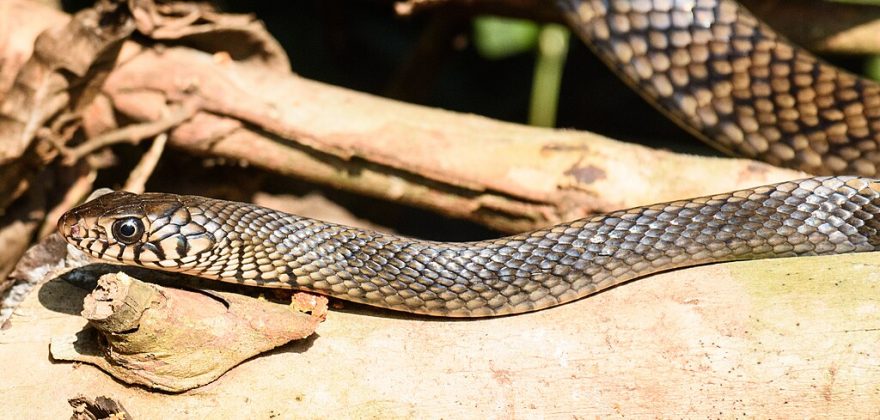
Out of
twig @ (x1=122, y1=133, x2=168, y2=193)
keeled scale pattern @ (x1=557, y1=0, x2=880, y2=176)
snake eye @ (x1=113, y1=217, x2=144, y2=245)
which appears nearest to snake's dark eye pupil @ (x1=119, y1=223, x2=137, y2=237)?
snake eye @ (x1=113, y1=217, x2=144, y2=245)

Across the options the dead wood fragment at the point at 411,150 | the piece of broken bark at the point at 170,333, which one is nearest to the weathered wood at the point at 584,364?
the piece of broken bark at the point at 170,333

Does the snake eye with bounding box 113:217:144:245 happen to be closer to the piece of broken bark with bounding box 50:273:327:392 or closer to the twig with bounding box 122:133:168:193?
the piece of broken bark with bounding box 50:273:327:392

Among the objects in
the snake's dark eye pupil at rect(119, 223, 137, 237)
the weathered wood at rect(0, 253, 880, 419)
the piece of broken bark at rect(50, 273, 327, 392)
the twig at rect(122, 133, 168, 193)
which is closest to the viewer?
the piece of broken bark at rect(50, 273, 327, 392)

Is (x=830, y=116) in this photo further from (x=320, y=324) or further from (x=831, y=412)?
(x=320, y=324)

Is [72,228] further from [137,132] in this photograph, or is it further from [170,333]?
[137,132]

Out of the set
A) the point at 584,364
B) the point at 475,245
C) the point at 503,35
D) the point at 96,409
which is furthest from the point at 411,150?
the point at 96,409

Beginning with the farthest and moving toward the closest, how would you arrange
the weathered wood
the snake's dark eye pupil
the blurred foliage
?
the blurred foliage
the snake's dark eye pupil
the weathered wood

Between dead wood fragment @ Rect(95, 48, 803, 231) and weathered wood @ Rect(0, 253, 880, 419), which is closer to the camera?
weathered wood @ Rect(0, 253, 880, 419)
